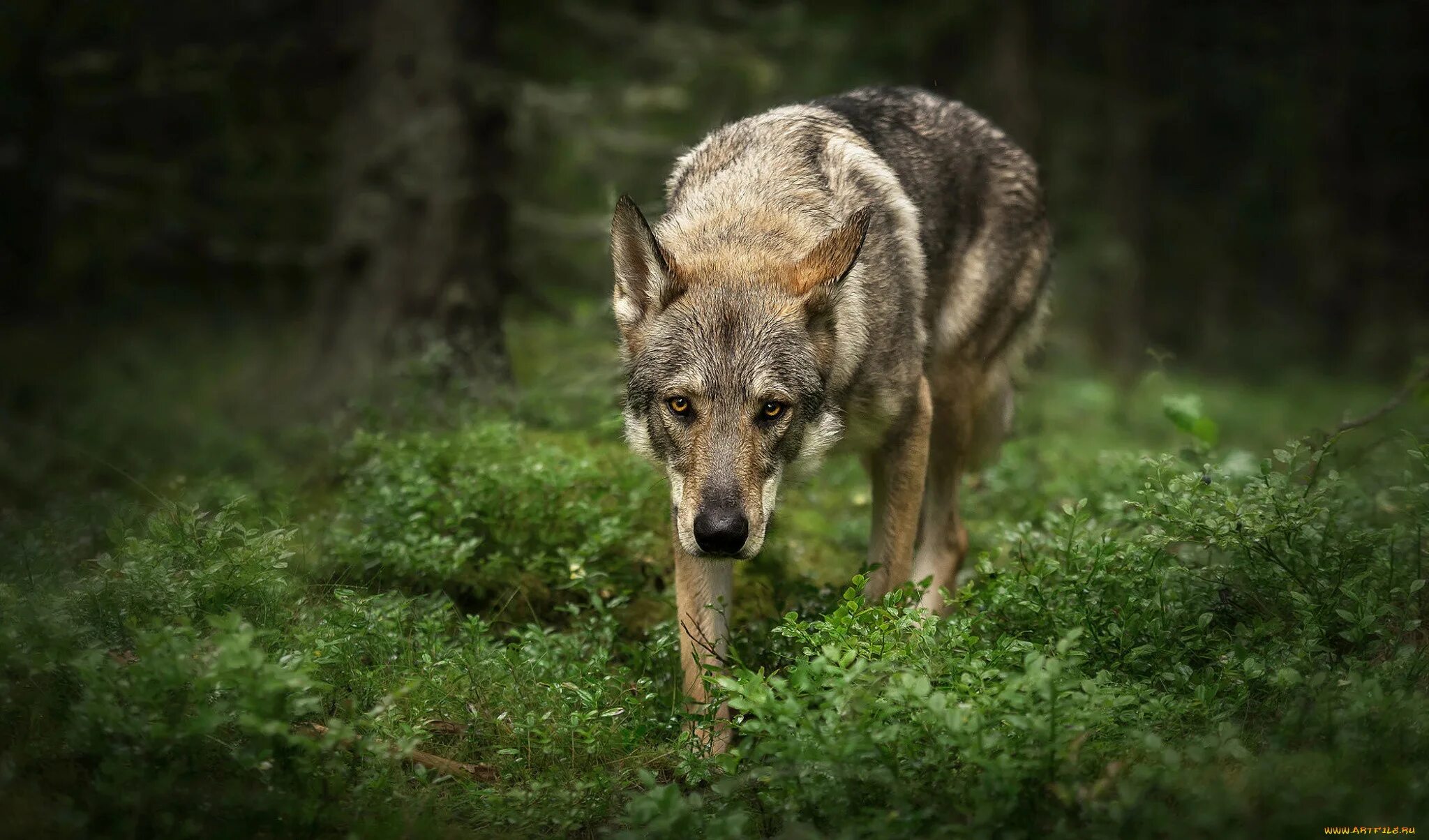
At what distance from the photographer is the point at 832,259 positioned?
443 cm

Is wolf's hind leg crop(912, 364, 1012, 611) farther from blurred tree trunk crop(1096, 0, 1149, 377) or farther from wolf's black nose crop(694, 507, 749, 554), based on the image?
blurred tree trunk crop(1096, 0, 1149, 377)

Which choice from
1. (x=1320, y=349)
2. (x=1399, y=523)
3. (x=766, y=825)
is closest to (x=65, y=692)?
(x=766, y=825)

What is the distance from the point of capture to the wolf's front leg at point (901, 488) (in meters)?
5.12

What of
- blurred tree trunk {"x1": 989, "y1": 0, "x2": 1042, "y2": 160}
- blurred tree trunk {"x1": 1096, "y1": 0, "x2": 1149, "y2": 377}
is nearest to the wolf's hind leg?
blurred tree trunk {"x1": 989, "y1": 0, "x2": 1042, "y2": 160}

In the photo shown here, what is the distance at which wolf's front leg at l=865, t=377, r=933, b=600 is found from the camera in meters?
5.12

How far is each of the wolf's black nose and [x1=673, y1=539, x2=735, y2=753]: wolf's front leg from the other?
0.35 metres

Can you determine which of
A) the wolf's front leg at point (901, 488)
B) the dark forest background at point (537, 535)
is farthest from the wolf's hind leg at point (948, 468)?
the wolf's front leg at point (901, 488)

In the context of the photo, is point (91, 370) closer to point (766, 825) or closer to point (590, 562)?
point (590, 562)

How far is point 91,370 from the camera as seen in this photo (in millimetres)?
13758

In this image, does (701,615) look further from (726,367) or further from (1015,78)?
(1015,78)

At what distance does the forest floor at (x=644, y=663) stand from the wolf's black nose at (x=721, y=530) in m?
0.33

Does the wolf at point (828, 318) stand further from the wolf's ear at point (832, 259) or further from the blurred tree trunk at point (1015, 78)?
the blurred tree trunk at point (1015, 78)

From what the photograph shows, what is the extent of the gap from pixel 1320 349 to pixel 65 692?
→ 76.1ft

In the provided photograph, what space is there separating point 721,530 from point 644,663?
970 millimetres
